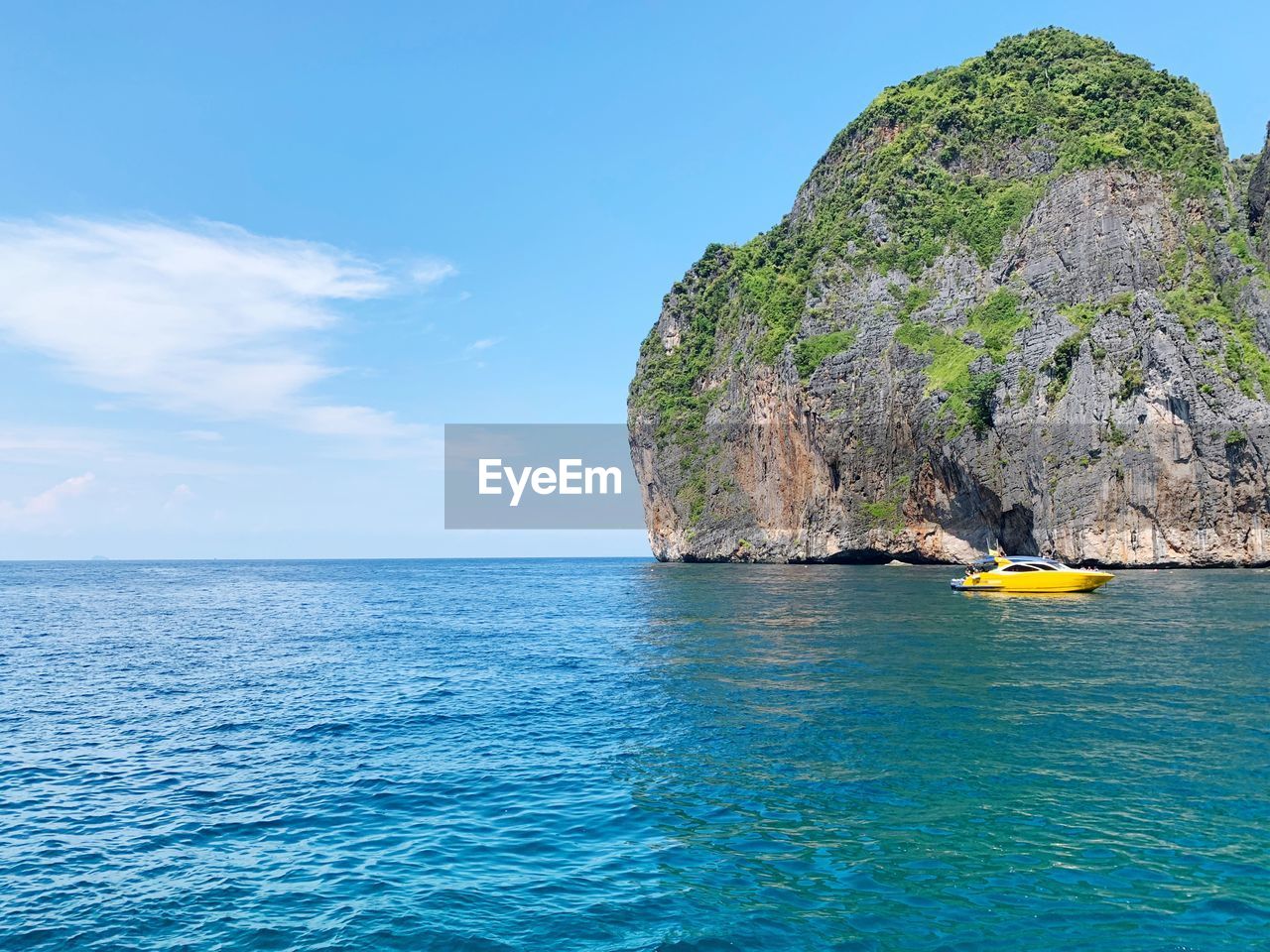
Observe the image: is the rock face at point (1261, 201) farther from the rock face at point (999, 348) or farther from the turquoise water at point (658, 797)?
the turquoise water at point (658, 797)

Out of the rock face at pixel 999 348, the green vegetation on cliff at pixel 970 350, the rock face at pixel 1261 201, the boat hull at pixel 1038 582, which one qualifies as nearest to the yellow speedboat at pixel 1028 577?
the boat hull at pixel 1038 582

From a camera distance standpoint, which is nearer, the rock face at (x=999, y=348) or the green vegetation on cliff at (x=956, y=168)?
the rock face at (x=999, y=348)

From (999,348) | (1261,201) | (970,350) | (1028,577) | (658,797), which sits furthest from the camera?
(970,350)

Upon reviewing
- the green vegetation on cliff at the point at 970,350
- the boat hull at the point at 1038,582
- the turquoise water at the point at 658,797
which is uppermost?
the green vegetation on cliff at the point at 970,350

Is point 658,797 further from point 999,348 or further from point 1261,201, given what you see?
point 1261,201

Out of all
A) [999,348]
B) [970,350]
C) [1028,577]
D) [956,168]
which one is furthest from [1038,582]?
[956,168]

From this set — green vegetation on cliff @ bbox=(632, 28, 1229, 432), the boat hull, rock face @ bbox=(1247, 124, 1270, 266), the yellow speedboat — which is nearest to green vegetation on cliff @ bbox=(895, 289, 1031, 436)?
green vegetation on cliff @ bbox=(632, 28, 1229, 432)
